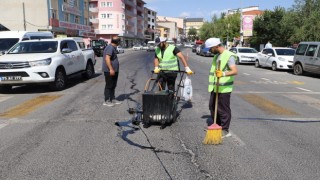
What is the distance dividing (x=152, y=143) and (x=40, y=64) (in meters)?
6.85

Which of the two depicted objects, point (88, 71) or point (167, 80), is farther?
point (88, 71)

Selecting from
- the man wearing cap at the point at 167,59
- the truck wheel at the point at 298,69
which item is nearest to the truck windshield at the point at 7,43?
the man wearing cap at the point at 167,59

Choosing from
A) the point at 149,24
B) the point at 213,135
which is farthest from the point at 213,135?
the point at 149,24

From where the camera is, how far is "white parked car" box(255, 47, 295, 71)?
2097 centimetres

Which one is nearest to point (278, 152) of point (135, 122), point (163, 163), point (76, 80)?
point (163, 163)

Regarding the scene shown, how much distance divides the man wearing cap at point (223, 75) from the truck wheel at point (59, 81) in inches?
278

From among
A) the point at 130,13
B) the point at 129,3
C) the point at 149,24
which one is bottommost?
the point at 149,24

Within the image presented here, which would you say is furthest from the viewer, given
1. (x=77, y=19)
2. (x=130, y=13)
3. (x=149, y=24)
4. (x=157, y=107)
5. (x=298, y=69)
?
(x=149, y=24)

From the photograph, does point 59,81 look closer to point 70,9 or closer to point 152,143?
point 152,143

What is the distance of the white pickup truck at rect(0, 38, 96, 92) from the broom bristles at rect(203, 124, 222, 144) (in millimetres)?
7195

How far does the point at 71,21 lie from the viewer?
55.0 m

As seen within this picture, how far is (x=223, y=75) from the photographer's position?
5531 mm

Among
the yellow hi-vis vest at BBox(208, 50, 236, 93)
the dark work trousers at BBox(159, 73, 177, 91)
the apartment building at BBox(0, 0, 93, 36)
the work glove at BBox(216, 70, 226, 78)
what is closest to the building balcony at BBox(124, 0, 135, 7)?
the apartment building at BBox(0, 0, 93, 36)

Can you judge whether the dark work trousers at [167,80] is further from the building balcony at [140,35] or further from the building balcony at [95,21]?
the building balcony at [140,35]
